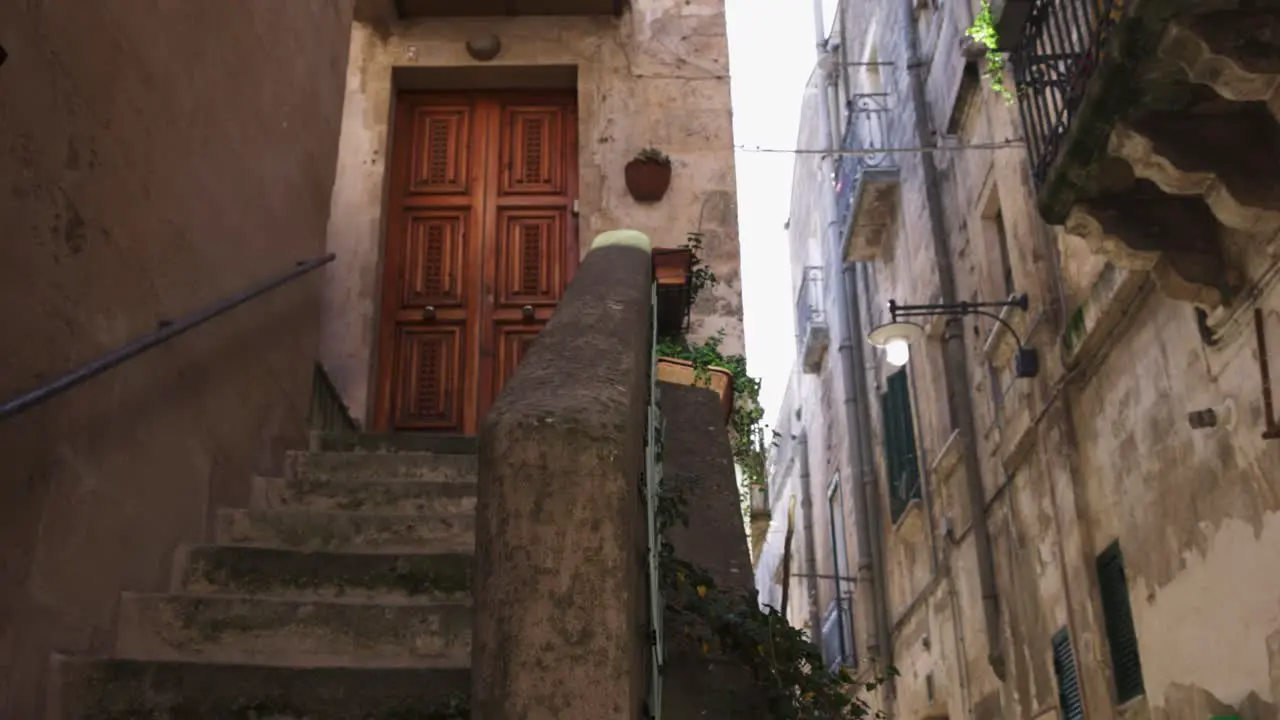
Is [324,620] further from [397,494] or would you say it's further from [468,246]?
[468,246]

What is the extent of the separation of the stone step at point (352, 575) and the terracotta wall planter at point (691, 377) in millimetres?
1470

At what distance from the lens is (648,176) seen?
325 inches

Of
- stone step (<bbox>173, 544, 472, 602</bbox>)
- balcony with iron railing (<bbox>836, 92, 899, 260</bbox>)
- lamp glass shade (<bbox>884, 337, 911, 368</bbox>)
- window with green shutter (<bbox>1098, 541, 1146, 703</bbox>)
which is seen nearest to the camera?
stone step (<bbox>173, 544, 472, 602</bbox>)

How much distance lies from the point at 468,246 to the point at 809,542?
493 inches

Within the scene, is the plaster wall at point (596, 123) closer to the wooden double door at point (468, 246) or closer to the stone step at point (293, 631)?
the wooden double door at point (468, 246)

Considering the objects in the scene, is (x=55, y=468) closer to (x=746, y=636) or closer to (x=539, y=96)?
(x=746, y=636)

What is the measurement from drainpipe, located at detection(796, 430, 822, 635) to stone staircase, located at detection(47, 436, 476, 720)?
46.8ft

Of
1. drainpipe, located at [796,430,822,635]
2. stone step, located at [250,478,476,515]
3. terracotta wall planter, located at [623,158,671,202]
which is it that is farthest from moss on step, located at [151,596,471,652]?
drainpipe, located at [796,430,822,635]

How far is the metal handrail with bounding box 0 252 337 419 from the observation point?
3051 millimetres

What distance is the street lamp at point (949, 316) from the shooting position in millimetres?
8680

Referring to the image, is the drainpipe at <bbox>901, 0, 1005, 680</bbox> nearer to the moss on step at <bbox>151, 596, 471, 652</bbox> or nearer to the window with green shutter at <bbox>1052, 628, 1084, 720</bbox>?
the window with green shutter at <bbox>1052, 628, 1084, 720</bbox>

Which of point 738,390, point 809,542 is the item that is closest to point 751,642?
point 738,390

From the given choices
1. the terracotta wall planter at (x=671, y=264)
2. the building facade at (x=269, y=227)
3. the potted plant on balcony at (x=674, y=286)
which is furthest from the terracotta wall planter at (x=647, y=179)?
the terracotta wall planter at (x=671, y=264)

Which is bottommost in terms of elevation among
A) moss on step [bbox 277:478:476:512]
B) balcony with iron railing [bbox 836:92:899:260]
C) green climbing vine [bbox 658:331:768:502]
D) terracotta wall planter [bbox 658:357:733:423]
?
moss on step [bbox 277:478:476:512]
